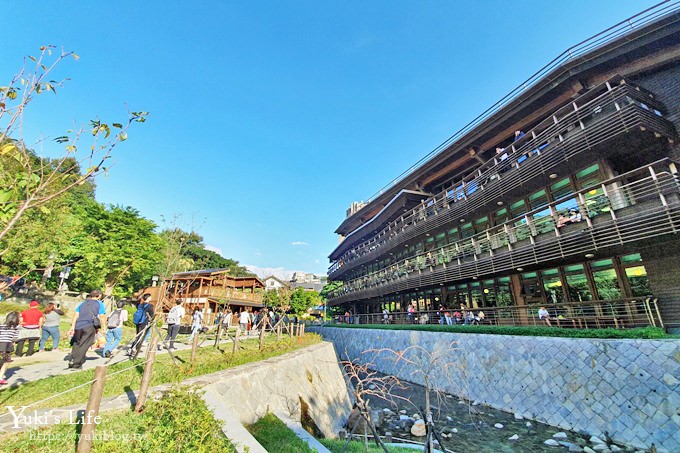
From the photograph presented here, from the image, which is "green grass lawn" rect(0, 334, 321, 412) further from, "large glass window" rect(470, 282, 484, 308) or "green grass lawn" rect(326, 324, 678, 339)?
"large glass window" rect(470, 282, 484, 308)

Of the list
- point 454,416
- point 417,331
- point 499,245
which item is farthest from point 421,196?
point 454,416

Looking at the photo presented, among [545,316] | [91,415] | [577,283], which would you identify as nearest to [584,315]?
[545,316]

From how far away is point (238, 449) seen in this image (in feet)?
11.6

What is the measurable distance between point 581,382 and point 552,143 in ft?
31.8

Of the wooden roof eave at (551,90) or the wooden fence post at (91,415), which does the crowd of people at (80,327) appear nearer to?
the wooden fence post at (91,415)

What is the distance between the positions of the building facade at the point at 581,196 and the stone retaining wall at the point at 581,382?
7.39ft

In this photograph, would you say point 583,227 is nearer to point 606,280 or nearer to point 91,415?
point 606,280

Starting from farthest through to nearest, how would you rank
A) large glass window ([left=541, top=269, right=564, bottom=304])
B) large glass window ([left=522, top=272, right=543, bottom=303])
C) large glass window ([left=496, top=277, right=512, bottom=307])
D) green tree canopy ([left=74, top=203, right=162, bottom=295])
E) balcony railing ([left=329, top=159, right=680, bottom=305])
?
green tree canopy ([left=74, top=203, right=162, bottom=295]) < large glass window ([left=496, top=277, right=512, bottom=307]) < large glass window ([left=522, top=272, right=543, bottom=303]) < large glass window ([left=541, top=269, right=564, bottom=304]) < balcony railing ([left=329, top=159, right=680, bottom=305])

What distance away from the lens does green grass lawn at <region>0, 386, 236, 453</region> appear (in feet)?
11.2

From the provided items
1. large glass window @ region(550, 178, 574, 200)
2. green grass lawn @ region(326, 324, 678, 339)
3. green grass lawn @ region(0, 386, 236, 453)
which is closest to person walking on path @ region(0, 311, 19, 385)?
green grass lawn @ region(0, 386, 236, 453)

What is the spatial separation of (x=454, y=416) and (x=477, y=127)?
50.5ft

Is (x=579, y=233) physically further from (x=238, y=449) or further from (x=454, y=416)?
(x=238, y=449)

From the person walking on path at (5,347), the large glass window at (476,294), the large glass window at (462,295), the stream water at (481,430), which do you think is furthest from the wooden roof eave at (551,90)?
the person walking on path at (5,347)

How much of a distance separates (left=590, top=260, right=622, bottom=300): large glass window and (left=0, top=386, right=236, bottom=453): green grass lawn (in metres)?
14.3
